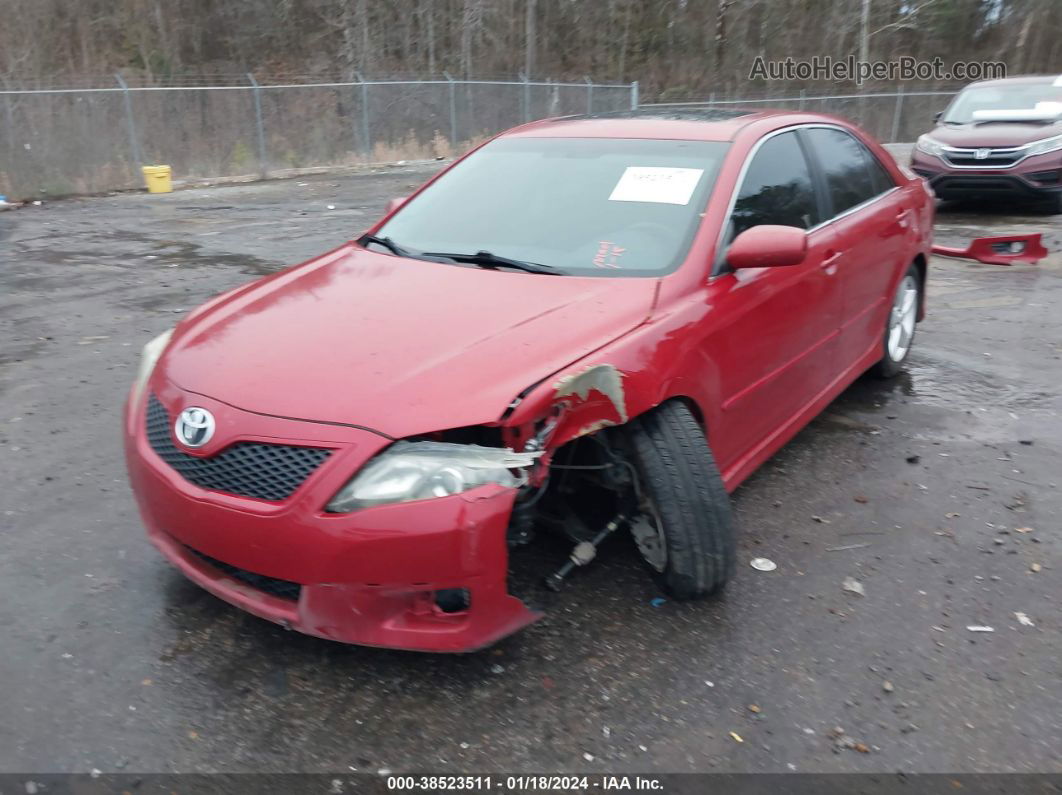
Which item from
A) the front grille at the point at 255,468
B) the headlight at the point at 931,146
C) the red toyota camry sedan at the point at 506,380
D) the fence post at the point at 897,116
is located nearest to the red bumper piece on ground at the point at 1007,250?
the headlight at the point at 931,146

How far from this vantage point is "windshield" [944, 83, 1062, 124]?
38.9ft

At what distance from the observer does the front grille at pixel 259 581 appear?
2.57 meters

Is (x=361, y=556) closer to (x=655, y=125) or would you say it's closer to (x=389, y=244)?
(x=389, y=244)

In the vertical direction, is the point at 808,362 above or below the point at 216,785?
above

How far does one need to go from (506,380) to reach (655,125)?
6.58 ft

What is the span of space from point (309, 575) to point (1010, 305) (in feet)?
22.9

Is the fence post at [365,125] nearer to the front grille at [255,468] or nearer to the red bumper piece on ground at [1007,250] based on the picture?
the red bumper piece on ground at [1007,250]

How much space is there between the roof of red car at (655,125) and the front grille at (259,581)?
8.33 ft

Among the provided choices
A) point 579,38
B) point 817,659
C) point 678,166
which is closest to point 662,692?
point 817,659

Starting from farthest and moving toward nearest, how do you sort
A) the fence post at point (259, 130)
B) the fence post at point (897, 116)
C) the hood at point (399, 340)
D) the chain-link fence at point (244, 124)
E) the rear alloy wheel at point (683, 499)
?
the fence post at point (897, 116), the fence post at point (259, 130), the chain-link fence at point (244, 124), the rear alloy wheel at point (683, 499), the hood at point (399, 340)

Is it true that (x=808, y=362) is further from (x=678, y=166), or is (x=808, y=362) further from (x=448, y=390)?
(x=448, y=390)

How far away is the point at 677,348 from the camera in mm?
3029

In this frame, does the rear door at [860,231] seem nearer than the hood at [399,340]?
No

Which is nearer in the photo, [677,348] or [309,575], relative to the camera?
[309,575]
